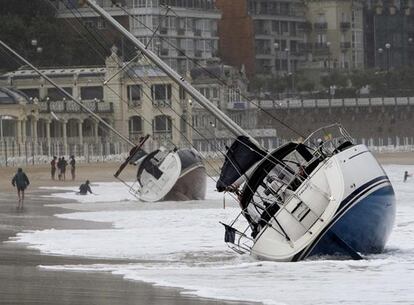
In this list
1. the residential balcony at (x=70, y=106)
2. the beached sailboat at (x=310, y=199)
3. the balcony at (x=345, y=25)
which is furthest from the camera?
the balcony at (x=345, y=25)

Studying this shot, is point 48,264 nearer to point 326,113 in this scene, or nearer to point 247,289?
point 247,289

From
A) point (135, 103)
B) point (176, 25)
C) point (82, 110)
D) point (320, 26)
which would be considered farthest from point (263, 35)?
point (82, 110)

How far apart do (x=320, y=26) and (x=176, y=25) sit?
103 ft

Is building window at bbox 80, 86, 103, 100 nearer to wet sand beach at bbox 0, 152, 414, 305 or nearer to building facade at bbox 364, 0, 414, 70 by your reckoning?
building facade at bbox 364, 0, 414, 70

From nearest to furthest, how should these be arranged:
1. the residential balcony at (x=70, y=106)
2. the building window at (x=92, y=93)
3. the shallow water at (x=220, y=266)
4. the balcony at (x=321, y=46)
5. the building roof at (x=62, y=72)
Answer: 1. the shallow water at (x=220, y=266)
2. the residential balcony at (x=70, y=106)
3. the building roof at (x=62, y=72)
4. the building window at (x=92, y=93)
5. the balcony at (x=321, y=46)

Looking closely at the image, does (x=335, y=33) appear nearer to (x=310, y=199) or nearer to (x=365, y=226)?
(x=365, y=226)

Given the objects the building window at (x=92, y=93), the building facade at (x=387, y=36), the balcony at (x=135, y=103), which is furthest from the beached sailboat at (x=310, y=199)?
the building facade at (x=387, y=36)

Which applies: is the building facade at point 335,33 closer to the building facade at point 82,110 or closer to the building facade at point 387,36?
the building facade at point 387,36

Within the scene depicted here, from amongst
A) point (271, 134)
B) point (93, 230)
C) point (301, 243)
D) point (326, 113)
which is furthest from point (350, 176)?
point (326, 113)

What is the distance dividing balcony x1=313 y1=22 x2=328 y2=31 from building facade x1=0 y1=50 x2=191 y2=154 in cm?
5495

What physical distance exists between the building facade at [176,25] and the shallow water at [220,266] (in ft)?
251

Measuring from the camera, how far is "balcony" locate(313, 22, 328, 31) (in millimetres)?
159500

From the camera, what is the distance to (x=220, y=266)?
96.3 feet

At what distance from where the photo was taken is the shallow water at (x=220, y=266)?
25250mm
